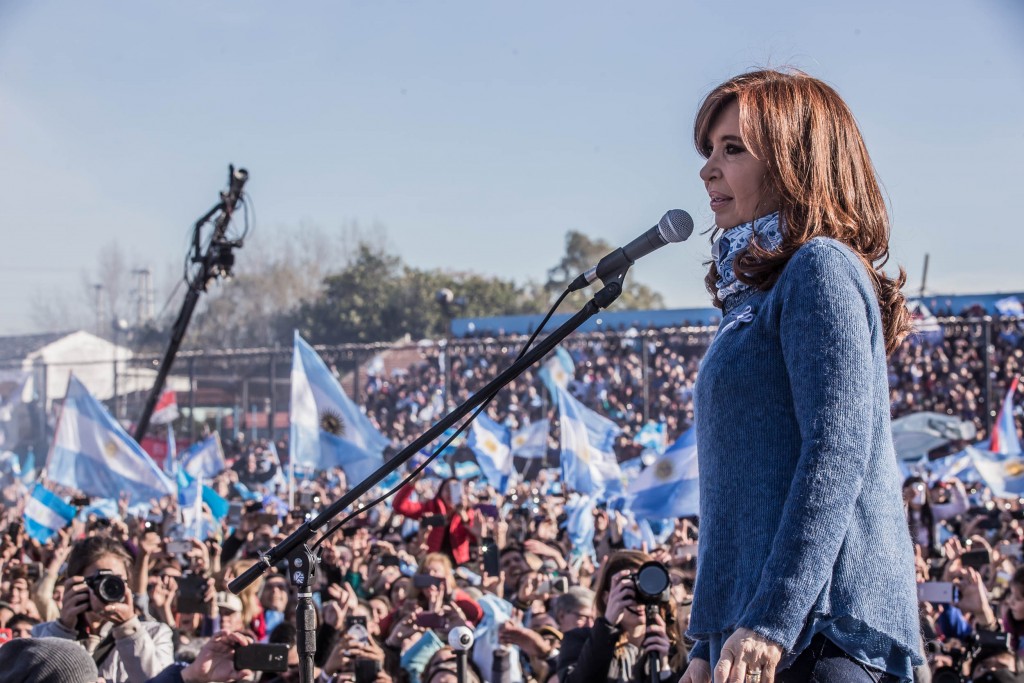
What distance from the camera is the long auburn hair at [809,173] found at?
6.50 ft

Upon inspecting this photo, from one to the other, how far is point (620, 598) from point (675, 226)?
1.78 metres

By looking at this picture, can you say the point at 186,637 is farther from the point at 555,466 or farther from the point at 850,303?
the point at 555,466

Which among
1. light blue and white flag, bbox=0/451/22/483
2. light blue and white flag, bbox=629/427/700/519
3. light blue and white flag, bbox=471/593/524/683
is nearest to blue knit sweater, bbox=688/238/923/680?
light blue and white flag, bbox=471/593/524/683

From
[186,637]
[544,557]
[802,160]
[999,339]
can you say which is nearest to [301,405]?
[544,557]

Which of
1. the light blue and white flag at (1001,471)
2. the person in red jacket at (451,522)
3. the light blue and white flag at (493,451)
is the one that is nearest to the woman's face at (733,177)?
the person in red jacket at (451,522)

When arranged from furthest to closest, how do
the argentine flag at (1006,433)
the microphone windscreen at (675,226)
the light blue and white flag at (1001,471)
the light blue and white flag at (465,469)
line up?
the light blue and white flag at (465,469)
the argentine flag at (1006,433)
the light blue and white flag at (1001,471)
the microphone windscreen at (675,226)

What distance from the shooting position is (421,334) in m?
45.4

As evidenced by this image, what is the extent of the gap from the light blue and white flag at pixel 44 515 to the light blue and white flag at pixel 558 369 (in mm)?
12356

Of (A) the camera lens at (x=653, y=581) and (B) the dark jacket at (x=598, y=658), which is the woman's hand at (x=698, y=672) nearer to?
(A) the camera lens at (x=653, y=581)

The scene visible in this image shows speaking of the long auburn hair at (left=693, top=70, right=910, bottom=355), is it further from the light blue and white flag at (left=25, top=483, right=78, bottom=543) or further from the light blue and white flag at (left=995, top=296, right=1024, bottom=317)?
the light blue and white flag at (left=995, top=296, right=1024, bottom=317)

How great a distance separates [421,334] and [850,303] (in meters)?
43.7

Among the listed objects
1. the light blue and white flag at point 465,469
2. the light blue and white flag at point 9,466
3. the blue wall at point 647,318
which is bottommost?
the light blue and white flag at point 9,466

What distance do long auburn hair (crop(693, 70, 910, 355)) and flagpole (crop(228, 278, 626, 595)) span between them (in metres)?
0.53

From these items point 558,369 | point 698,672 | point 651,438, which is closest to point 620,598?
point 698,672
